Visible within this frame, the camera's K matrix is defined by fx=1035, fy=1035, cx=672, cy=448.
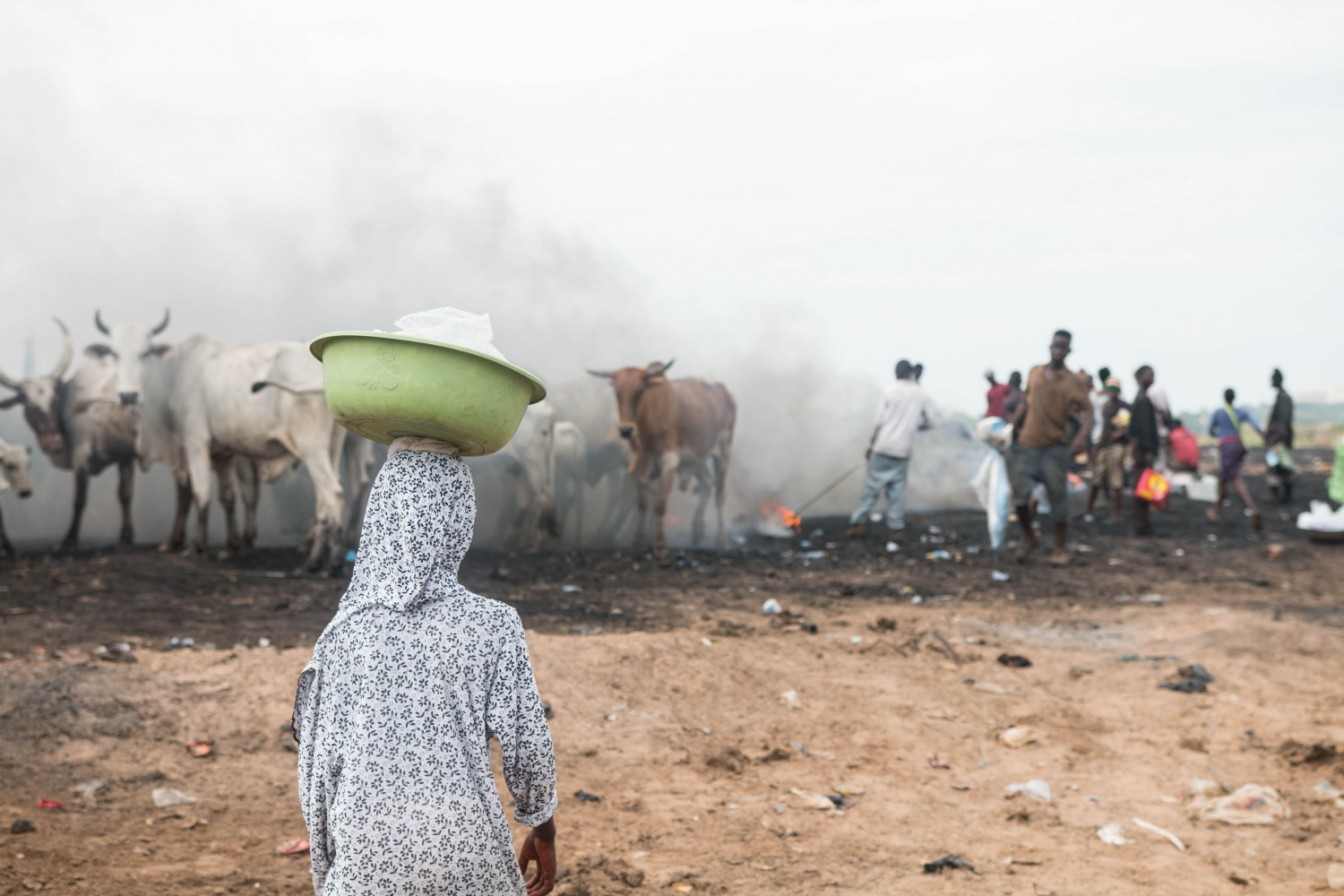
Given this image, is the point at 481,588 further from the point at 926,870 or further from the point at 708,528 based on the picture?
the point at 708,528

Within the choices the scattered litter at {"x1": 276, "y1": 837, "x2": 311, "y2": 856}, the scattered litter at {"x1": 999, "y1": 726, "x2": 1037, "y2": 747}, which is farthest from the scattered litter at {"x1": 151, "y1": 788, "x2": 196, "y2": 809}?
the scattered litter at {"x1": 999, "y1": 726, "x2": 1037, "y2": 747}

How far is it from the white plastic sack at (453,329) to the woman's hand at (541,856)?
3.29ft

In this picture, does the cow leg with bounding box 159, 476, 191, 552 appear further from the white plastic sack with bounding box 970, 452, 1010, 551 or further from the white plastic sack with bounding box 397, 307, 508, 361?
the white plastic sack with bounding box 397, 307, 508, 361

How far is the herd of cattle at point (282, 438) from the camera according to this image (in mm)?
10016

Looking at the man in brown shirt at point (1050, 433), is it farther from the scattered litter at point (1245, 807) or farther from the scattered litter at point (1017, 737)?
the scattered litter at point (1245, 807)

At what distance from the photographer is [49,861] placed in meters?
3.68

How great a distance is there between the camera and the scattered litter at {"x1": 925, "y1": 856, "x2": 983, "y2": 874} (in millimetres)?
3922

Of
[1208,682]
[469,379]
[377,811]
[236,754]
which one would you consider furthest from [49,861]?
[1208,682]

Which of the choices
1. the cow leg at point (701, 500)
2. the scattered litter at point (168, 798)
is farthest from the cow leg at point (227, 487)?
the scattered litter at point (168, 798)

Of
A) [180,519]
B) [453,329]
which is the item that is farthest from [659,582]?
[453,329]

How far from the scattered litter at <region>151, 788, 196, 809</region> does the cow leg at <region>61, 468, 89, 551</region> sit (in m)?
8.13

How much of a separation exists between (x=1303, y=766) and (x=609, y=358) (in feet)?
44.7

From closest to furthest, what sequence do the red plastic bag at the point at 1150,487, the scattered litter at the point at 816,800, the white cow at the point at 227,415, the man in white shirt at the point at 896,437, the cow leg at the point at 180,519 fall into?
the scattered litter at the point at 816,800
the white cow at the point at 227,415
the cow leg at the point at 180,519
the red plastic bag at the point at 1150,487
the man in white shirt at the point at 896,437

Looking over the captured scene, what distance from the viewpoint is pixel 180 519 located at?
11.4 m
